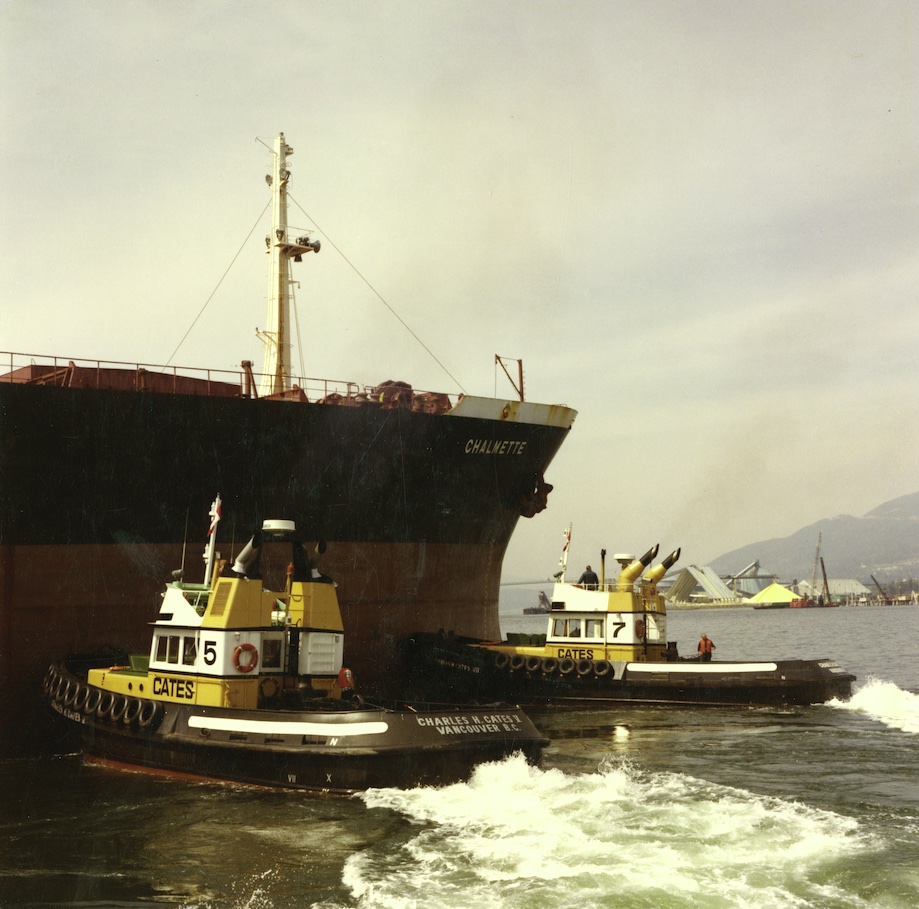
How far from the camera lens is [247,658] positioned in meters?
15.6

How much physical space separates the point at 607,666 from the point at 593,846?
12.9m

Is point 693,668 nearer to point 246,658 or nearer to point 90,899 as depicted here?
point 246,658

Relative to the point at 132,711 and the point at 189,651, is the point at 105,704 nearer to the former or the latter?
the point at 132,711

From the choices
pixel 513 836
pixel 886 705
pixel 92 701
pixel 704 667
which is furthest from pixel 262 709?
pixel 886 705

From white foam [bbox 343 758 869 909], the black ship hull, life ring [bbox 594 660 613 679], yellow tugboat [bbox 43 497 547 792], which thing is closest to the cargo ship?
the black ship hull

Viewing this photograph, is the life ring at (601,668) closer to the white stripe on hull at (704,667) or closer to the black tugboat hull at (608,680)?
the black tugboat hull at (608,680)

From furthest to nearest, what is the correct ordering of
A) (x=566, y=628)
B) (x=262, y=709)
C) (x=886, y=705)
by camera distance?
(x=566, y=628)
(x=886, y=705)
(x=262, y=709)

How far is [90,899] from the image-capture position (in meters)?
10.5

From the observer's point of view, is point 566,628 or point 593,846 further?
point 566,628

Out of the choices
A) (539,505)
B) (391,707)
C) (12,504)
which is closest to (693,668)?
(539,505)

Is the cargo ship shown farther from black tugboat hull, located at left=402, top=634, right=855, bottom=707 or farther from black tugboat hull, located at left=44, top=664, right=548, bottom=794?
black tugboat hull, located at left=44, top=664, right=548, bottom=794

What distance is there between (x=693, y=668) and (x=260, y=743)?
40.7ft

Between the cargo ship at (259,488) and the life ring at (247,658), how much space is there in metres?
5.74

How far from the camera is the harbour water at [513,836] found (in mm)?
9898
